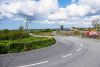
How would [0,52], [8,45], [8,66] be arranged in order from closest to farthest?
[8,66], [0,52], [8,45]

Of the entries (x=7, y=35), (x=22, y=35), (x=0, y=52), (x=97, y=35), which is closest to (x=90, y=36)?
(x=97, y=35)

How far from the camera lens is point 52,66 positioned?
12.9 m

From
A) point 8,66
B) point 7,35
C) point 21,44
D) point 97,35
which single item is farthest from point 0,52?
point 97,35

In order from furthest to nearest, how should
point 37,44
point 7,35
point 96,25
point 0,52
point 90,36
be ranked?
point 96,25 → point 90,36 → point 7,35 → point 37,44 → point 0,52

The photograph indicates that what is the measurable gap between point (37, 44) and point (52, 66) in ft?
45.7

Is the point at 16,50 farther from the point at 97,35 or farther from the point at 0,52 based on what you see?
the point at 97,35

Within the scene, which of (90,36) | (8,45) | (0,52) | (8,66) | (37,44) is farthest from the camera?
(90,36)

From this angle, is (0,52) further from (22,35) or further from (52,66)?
(22,35)

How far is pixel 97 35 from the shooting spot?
56000 mm

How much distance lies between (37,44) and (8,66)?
555 inches

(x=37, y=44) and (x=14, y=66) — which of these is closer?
(x=14, y=66)

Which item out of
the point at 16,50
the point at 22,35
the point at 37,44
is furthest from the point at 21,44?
the point at 22,35

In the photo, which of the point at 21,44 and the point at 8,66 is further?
the point at 21,44

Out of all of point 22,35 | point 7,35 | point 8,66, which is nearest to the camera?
point 8,66
